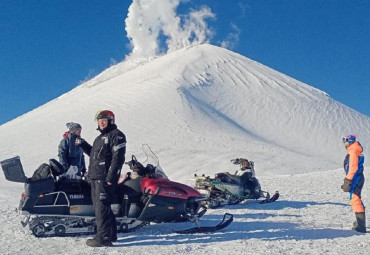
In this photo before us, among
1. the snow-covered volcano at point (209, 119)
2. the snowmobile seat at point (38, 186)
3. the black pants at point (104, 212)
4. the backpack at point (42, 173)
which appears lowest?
the black pants at point (104, 212)

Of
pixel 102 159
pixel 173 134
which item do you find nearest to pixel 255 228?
pixel 102 159

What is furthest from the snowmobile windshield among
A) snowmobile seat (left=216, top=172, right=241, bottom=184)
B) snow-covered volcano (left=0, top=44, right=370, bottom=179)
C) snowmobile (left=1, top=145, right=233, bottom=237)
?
snow-covered volcano (left=0, top=44, right=370, bottom=179)

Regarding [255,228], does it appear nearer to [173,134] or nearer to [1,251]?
[1,251]

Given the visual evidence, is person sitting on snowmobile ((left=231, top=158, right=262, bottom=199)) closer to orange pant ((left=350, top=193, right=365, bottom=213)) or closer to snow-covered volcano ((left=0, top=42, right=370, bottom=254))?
snow-covered volcano ((left=0, top=42, right=370, bottom=254))

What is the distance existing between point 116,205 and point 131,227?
0.45 metres

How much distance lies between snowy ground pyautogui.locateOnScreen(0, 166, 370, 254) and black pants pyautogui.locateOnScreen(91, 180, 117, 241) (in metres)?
0.21

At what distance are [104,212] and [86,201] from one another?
0.55 metres

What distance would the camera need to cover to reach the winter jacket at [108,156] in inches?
229

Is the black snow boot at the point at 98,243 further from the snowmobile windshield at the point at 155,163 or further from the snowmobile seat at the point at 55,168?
the snowmobile windshield at the point at 155,163

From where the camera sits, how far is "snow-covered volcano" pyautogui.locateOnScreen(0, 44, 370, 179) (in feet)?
103

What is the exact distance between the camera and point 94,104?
5181 centimetres

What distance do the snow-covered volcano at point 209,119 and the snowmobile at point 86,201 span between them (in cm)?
1439

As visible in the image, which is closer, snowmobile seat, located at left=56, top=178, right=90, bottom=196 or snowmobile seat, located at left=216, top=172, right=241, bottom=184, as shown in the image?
snowmobile seat, located at left=56, top=178, right=90, bottom=196

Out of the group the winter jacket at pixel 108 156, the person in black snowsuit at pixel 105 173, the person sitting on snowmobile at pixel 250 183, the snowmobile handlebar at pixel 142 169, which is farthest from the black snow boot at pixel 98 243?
the person sitting on snowmobile at pixel 250 183
